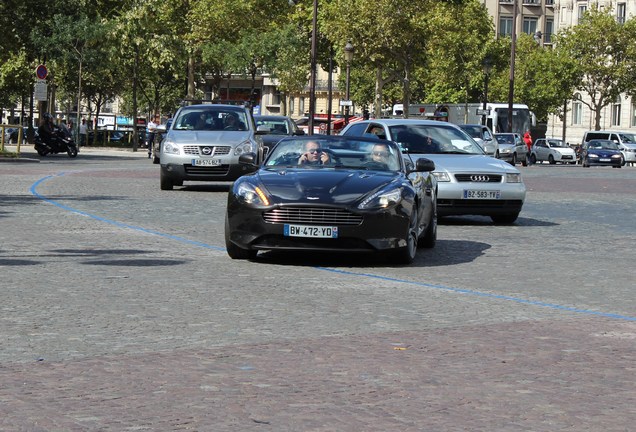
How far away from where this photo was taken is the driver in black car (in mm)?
15023

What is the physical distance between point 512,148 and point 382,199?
51759 millimetres

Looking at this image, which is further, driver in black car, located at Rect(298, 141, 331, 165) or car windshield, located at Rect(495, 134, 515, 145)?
car windshield, located at Rect(495, 134, 515, 145)

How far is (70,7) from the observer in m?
62.1

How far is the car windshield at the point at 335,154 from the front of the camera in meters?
15.0

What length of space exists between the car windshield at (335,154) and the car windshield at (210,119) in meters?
13.2

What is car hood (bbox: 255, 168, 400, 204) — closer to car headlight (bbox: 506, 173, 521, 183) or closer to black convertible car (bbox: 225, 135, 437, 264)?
black convertible car (bbox: 225, 135, 437, 264)

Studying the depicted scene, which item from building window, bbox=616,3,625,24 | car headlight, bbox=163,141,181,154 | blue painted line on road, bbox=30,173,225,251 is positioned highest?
building window, bbox=616,3,625,24

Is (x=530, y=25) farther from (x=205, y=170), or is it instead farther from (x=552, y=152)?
(x=205, y=170)

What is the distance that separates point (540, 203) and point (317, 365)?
20.2 m

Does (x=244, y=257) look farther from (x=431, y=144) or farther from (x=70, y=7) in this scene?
(x=70, y=7)

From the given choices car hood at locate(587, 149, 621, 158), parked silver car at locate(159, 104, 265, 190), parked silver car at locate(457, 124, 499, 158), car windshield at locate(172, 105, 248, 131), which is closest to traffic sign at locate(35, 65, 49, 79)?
parked silver car at locate(457, 124, 499, 158)

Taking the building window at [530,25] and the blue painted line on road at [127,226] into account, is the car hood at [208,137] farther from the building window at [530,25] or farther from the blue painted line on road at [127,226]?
the building window at [530,25]

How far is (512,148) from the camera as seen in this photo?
2557 inches

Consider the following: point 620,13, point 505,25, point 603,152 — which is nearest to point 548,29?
point 505,25
